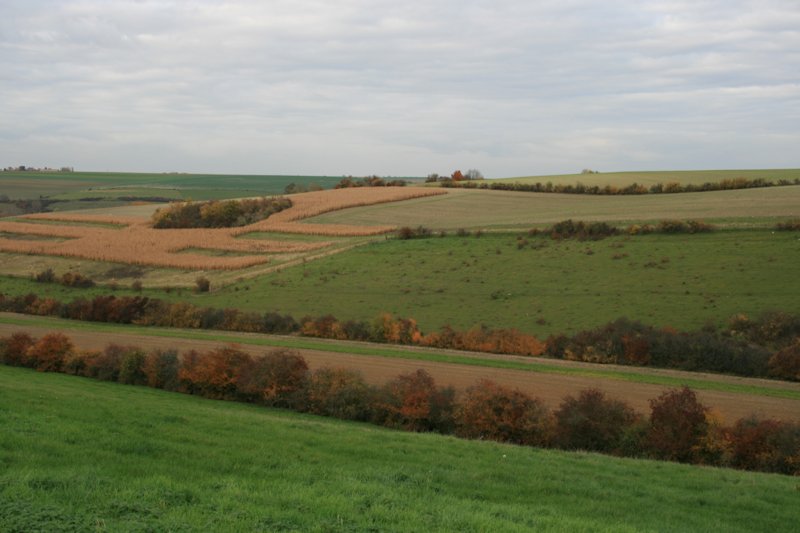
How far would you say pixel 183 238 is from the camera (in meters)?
71.3

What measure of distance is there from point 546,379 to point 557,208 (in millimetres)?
43722

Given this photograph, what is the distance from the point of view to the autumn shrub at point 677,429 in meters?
18.8

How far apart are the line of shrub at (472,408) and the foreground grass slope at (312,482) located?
116 inches

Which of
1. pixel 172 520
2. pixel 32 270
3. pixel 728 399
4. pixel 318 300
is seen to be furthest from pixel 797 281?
pixel 32 270

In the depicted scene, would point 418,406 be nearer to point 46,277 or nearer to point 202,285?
point 202,285

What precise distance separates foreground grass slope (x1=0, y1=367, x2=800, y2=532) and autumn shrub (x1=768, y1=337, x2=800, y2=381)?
1658 cm

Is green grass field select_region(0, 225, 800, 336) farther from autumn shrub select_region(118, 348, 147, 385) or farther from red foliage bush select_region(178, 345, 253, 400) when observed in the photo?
autumn shrub select_region(118, 348, 147, 385)

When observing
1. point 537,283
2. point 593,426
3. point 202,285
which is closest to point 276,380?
point 593,426

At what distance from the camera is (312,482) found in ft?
35.7

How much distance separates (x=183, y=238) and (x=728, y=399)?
54.7m

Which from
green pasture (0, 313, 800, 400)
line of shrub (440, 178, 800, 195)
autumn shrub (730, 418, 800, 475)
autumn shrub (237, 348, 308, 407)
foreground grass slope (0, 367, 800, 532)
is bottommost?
green pasture (0, 313, 800, 400)

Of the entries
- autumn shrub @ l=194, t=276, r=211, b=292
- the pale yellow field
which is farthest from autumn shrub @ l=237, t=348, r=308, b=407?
the pale yellow field

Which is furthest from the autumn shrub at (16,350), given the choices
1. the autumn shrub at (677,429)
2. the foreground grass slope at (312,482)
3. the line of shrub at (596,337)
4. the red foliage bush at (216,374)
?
the autumn shrub at (677,429)

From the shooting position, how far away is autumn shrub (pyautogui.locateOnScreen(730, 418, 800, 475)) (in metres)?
17.6
